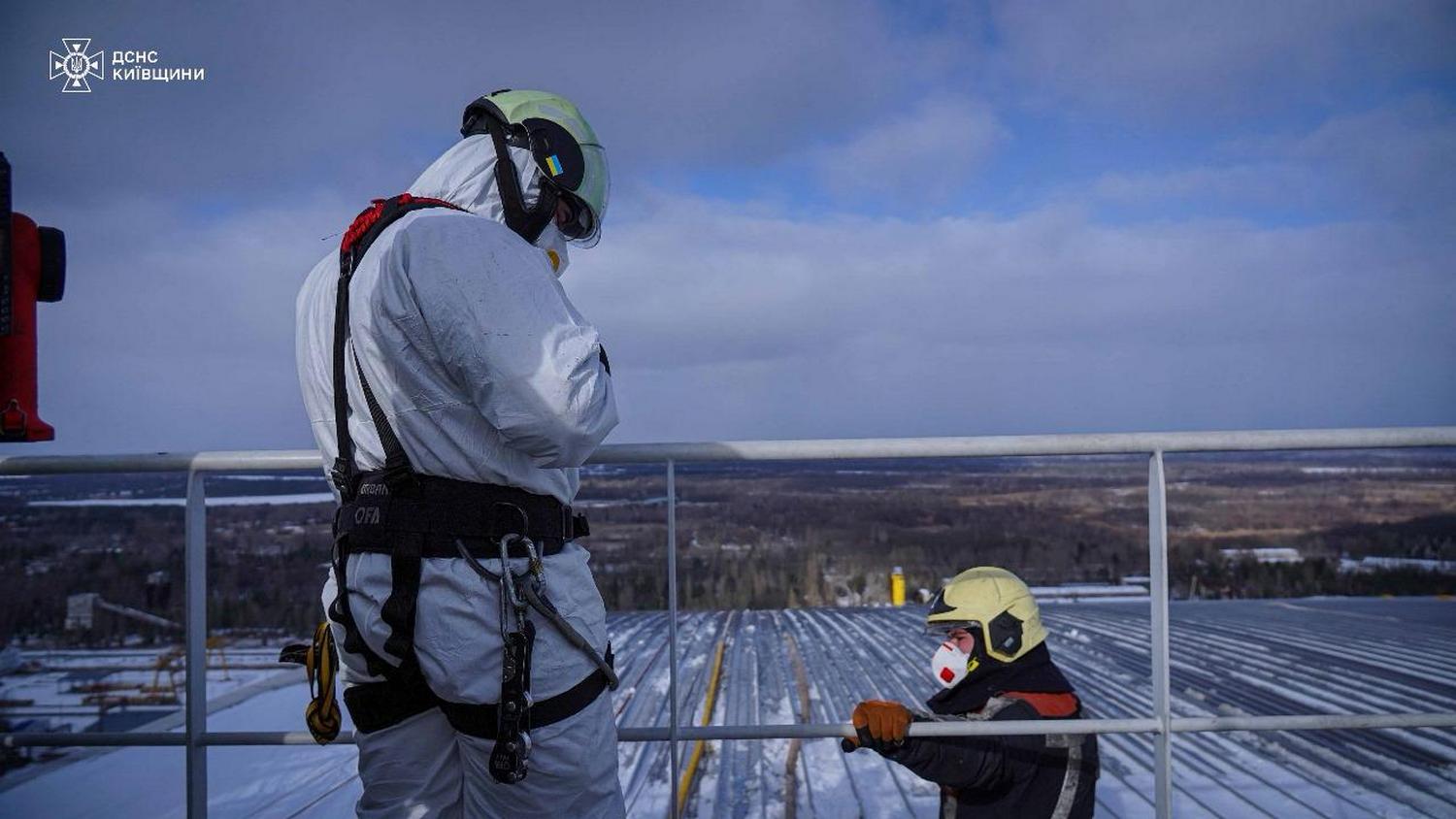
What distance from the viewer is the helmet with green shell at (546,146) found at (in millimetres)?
1220

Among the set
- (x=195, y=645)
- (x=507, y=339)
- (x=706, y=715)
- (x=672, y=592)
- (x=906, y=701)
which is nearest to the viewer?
(x=507, y=339)

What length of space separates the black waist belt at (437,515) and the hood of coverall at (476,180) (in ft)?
1.35

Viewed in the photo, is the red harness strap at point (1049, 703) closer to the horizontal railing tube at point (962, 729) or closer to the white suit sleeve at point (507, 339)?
the horizontal railing tube at point (962, 729)

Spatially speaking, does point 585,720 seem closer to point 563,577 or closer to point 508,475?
point 563,577

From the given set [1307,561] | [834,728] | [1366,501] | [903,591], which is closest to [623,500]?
[834,728]

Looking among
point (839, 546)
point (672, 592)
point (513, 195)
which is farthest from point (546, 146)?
point (839, 546)

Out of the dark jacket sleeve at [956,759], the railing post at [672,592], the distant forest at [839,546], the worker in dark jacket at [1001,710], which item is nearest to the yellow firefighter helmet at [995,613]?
the worker in dark jacket at [1001,710]

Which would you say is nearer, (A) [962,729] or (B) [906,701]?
(A) [962,729]

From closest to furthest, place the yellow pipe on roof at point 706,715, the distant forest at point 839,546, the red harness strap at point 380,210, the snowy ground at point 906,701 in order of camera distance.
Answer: the red harness strap at point 380,210
the snowy ground at point 906,701
the yellow pipe on roof at point 706,715
the distant forest at point 839,546

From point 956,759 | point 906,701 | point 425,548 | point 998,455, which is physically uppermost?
point 998,455

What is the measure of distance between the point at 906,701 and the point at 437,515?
237 inches

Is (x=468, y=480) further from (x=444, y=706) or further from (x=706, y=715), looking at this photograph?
(x=706, y=715)

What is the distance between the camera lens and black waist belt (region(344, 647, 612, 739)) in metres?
1.12

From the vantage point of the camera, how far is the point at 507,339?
1035mm
